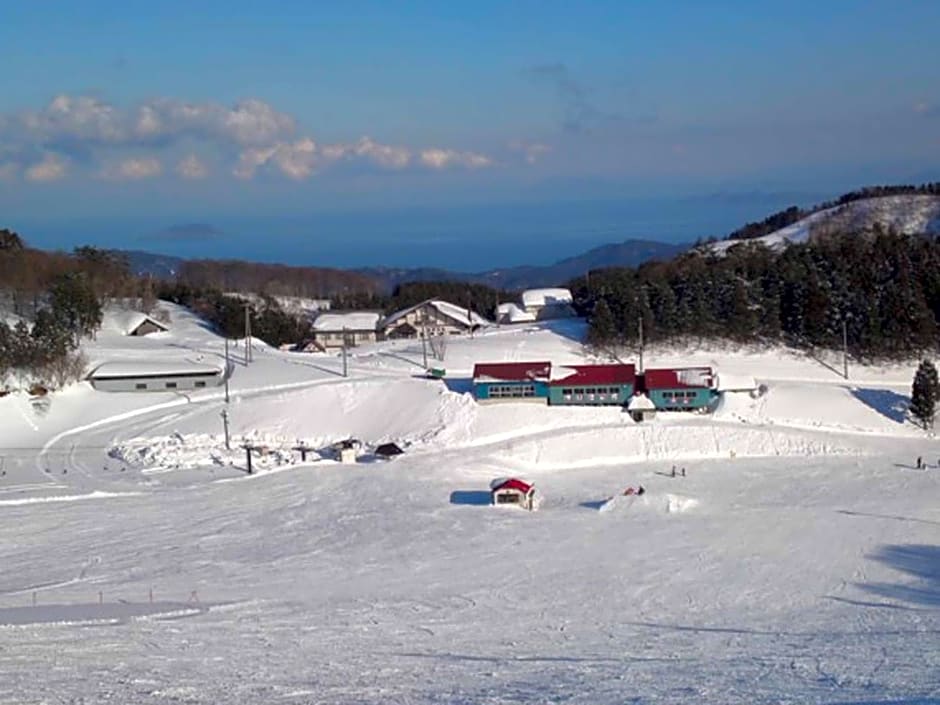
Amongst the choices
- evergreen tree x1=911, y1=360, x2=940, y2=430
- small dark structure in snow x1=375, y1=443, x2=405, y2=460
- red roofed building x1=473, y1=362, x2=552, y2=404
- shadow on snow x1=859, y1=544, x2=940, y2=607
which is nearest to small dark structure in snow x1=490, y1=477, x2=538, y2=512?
small dark structure in snow x1=375, y1=443, x2=405, y2=460

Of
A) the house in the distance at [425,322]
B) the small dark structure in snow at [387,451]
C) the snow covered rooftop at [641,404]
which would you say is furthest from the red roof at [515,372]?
the house in the distance at [425,322]

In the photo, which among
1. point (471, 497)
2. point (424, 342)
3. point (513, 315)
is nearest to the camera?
point (471, 497)

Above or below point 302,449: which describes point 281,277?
above

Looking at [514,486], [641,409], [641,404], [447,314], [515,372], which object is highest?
[447,314]

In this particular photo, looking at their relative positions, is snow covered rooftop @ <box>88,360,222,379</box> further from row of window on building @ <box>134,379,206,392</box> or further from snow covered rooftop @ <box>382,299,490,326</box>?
snow covered rooftop @ <box>382,299,490,326</box>

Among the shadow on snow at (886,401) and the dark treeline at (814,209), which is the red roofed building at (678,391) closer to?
the shadow on snow at (886,401)

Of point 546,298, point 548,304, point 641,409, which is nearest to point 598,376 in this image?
point 641,409

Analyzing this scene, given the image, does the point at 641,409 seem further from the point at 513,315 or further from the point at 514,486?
the point at 513,315
